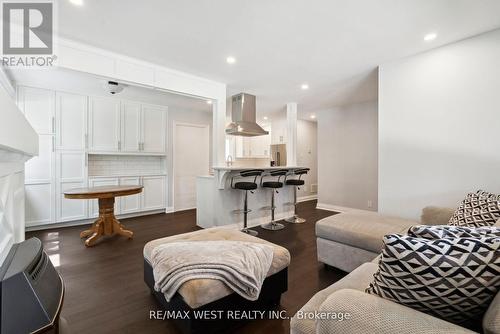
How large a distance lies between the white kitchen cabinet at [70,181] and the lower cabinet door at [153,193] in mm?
1050

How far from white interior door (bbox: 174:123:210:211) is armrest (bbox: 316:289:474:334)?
4.95m

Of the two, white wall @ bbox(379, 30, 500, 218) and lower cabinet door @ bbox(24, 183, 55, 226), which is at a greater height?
white wall @ bbox(379, 30, 500, 218)

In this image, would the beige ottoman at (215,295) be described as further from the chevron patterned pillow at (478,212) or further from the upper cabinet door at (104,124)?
the upper cabinet door at (104,124)

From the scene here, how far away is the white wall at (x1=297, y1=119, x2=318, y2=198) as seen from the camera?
653 cm

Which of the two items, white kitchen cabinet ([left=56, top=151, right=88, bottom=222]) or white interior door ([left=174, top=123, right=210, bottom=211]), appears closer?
white kitchen cabinet ([left=56, top=151, right=88, bottom=222])

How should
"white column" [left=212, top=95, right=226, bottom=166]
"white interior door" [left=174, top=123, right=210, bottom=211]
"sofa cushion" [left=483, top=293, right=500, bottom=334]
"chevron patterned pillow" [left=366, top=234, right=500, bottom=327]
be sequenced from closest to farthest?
"sofa cushion" [left=483, top=293, right=500, bottom=334], "chevron patterned pillow" [left=366, top=234, right=500, bottom=327], "white column" [left=212, top=95, right=226, bottom=166], "white interior door" [left=174, top=123, right=210, bottom=211]

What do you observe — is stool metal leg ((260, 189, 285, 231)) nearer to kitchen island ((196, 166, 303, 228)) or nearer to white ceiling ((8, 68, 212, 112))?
kitchen island ((196, 166, 303, 228))

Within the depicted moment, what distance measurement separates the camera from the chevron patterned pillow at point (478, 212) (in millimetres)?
1690

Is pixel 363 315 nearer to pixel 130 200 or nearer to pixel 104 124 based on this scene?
pixel 130 200

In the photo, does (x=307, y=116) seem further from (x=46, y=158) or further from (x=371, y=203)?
(x=46, y=158)

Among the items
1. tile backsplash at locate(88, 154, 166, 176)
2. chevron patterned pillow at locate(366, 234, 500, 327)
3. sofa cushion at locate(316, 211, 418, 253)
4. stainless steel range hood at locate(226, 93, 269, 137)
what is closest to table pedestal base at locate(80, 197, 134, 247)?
tile backsplash at locate(88, 154, 166, 176)

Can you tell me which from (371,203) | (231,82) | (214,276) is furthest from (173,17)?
(371,203)

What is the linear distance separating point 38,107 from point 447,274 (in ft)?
18.0

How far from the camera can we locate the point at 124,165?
193 inches
